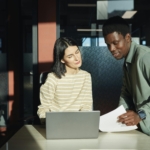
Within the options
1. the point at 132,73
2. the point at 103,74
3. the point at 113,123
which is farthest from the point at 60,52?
the point at 103,74

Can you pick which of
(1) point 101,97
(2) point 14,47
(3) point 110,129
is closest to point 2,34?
(2) point 14,47

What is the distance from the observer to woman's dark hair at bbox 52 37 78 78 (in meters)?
2.40

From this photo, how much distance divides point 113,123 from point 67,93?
52 cm

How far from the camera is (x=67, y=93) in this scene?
250 cm

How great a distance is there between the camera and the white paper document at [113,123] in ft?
6.91

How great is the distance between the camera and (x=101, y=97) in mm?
3932

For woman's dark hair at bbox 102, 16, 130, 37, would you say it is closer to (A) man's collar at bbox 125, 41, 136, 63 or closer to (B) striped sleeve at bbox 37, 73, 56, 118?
(A) man's collar at bbox 125, 41, 136, 63

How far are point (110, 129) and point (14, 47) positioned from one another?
2.23 m

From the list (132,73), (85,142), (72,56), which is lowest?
(85,142)

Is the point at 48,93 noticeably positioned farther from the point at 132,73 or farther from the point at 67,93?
the point at 132,73

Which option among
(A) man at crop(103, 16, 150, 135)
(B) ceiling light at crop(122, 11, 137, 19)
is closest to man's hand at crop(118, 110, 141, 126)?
(A) man at crop(103, 16, 150, 135)

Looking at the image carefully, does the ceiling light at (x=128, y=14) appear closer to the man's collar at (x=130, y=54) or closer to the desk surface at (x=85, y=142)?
the man's collar at (x=130, y=54)

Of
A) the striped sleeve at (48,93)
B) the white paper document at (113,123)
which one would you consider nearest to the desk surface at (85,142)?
the white paper document at (113,123)

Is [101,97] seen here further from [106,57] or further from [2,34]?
[2,34]
